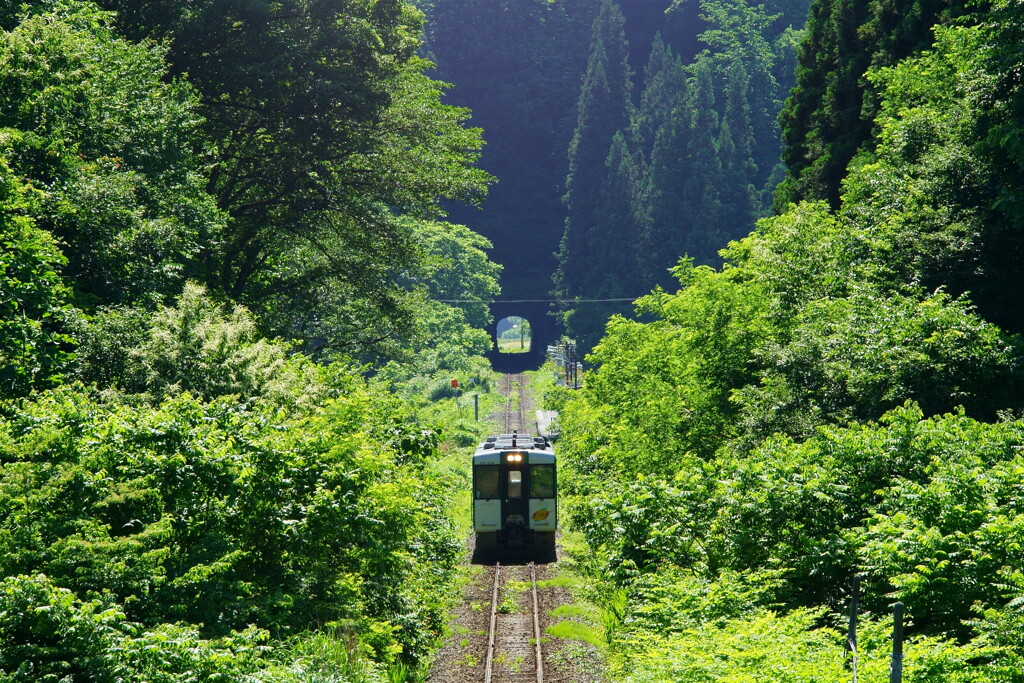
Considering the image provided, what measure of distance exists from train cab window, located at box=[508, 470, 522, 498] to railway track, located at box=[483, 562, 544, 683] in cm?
284

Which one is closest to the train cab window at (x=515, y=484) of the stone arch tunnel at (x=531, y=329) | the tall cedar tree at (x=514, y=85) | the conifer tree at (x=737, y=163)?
the conifer tree at (x=737, y=163)

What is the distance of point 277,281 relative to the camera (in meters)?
35.3

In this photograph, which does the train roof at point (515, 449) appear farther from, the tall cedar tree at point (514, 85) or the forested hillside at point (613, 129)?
the tall cedar tree at point (514, 85)

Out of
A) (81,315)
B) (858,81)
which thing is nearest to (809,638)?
(81,315)

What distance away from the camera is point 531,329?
388 ft

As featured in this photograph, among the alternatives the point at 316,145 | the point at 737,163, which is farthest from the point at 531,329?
the point at 316,145

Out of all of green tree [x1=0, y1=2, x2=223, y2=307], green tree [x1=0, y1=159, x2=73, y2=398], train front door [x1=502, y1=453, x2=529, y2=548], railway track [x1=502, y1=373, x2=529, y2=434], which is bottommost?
train front door [x1=502, y1=453, x2=529, y2=548]

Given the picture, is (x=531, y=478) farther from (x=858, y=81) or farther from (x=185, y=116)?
(x=858, y=81)

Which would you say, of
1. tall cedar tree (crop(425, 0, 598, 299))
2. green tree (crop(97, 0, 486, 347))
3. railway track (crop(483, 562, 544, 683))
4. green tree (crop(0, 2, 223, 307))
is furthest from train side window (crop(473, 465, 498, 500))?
tall cedar tree (crop(425, 0, 598, 299))

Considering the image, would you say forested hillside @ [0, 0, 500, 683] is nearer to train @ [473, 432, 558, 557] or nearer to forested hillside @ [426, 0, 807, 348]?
train @ [473, 432, 558, 557]

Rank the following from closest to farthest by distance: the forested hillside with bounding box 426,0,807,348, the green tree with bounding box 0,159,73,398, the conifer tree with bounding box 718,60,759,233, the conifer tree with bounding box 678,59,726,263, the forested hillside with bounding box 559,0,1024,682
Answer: the forested hillside with bounding box 559,0,1024,682, the green tree with bounding box 0,159,73,398, the conifer tree with bounding box 678,59,726,263, the forested hillside with bounding box 426,0,807,348, the conifer tree with bounding box 718,60,759,233

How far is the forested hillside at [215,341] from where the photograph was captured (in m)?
11.4

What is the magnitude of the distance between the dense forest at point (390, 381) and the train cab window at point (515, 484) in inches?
70.1

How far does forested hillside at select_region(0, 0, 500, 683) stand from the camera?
11.4 m
